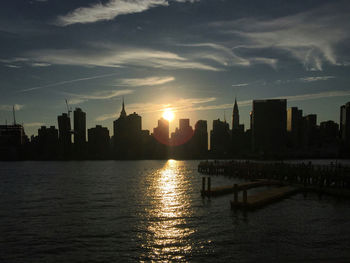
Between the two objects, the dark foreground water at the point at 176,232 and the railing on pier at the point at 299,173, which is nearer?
the dark foreground water at the point at 176,232

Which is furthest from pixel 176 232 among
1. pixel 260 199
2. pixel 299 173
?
pixel 299 173

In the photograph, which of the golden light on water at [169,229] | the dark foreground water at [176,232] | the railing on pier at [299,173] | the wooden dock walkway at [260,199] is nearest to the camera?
the dark foreground water at [176,232]

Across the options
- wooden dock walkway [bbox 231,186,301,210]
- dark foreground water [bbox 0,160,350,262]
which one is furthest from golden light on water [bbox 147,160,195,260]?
wooden dock walkway [bbox 231,186,301,210]

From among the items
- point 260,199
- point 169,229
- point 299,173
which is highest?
point 299,173

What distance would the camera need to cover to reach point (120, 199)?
51.0m

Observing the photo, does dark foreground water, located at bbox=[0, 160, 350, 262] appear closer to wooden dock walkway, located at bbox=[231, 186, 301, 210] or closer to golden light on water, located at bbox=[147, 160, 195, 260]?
golden light on water, located at bbox=[147, 160, 195, 260]

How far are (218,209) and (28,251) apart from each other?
23.2 metres

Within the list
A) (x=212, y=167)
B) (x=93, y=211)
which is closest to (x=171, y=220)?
(x=93, y=211)

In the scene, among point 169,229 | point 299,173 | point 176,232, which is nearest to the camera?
point 176,232

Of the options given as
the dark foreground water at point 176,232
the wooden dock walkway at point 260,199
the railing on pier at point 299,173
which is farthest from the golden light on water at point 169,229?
the railing on pier at point 299,173

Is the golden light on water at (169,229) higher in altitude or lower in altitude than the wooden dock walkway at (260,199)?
lower

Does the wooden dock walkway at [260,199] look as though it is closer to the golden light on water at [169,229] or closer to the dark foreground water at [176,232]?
the dark foreground water at [176,232]

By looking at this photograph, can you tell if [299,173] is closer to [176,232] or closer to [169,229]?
[169,229]

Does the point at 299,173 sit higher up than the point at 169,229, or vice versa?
the point at 299,173
